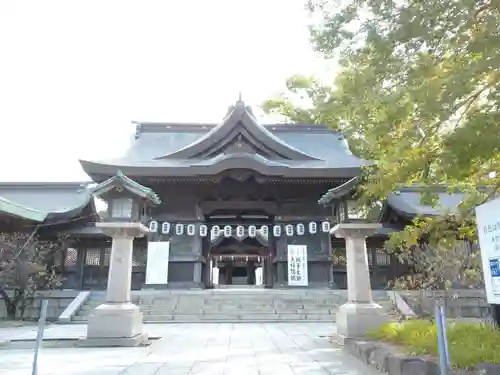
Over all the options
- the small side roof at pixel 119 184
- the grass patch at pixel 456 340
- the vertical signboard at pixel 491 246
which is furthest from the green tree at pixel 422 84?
the small side roof at pixel 119 184

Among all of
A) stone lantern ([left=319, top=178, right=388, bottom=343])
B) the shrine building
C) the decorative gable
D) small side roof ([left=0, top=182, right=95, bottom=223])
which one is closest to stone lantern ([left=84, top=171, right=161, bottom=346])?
stone lantern ([left=319, top=178, right=388, bottom=343])

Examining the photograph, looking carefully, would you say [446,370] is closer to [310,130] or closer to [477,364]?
[477,364]

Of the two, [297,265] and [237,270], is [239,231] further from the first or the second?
[237,270]

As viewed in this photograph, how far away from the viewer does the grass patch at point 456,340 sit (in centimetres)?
462

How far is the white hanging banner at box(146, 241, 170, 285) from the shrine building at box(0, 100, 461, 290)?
4 centimetres

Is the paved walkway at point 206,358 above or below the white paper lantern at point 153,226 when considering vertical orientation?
below

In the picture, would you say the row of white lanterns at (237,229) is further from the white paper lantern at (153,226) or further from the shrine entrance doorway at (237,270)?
the shrine entrance doorway at (237,270)

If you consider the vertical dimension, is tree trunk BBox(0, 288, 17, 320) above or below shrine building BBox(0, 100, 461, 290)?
below

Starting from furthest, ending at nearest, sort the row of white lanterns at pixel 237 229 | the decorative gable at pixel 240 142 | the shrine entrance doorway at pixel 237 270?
the shrine entrance doorway at pixel 237 270, the decorative gable at pixel 240 142, the row of white lanterns at pixel 237 229

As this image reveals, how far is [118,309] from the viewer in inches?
340

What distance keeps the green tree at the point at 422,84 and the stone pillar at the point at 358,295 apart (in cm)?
263

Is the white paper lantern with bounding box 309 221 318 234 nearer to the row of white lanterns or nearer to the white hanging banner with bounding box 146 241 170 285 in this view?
the row of white lanterns

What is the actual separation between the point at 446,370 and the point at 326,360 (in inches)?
121

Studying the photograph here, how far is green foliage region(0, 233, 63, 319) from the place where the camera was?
13703 mm
